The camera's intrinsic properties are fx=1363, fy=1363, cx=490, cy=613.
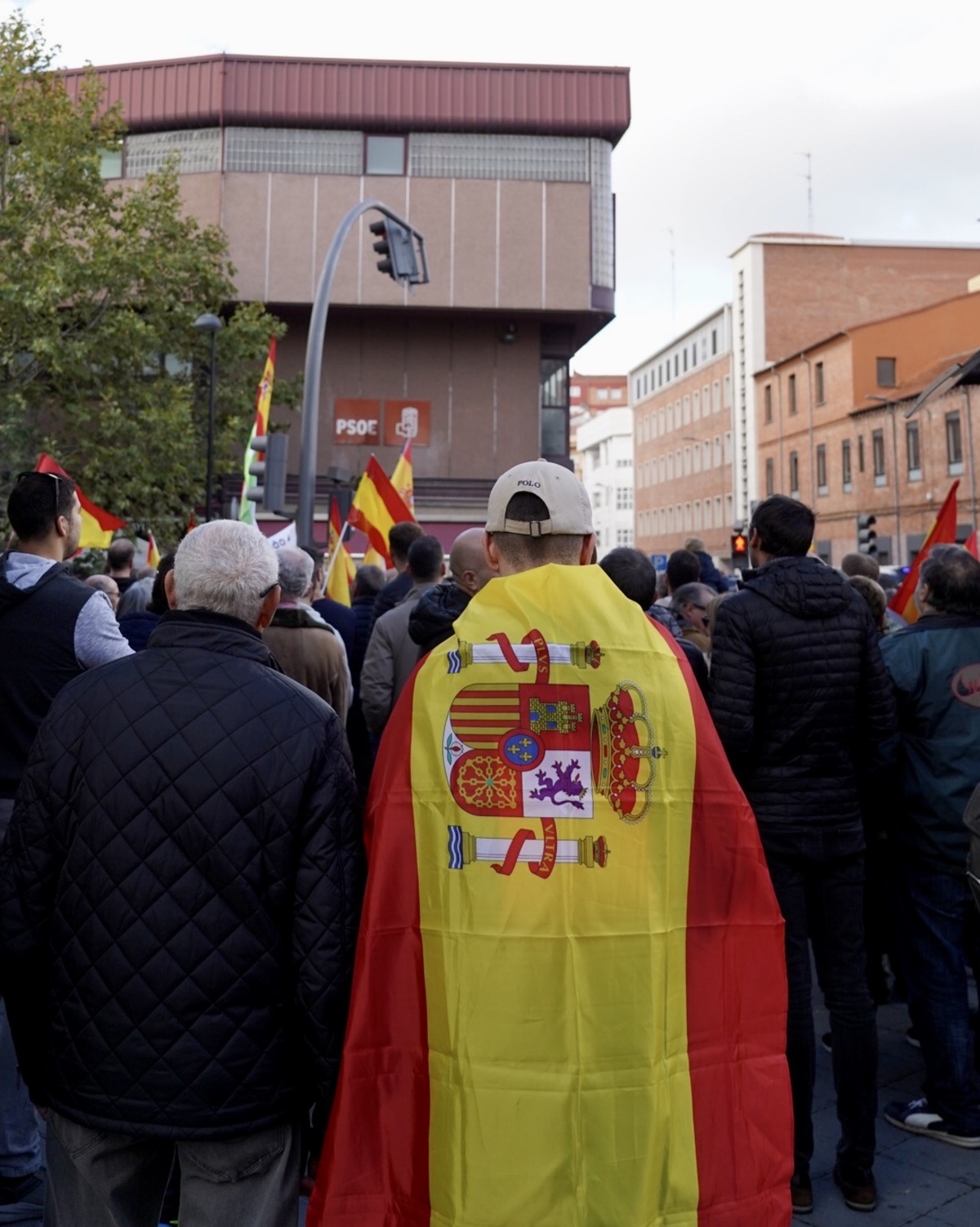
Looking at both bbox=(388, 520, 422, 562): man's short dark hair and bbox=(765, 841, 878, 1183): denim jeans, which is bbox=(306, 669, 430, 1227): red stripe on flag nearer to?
bbox=(765, 841, 878, 1183): denim jeans

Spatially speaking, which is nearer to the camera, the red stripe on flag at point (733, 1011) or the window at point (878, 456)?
the red stripe on flag at point (733, 1011)

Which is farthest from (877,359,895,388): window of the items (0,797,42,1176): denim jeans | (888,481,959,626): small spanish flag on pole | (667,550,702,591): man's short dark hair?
(0,797,42,1176): denim jeans

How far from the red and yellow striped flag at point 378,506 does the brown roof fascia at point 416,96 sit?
25.2 meters

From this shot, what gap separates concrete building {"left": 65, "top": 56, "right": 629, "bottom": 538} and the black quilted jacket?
105 ft

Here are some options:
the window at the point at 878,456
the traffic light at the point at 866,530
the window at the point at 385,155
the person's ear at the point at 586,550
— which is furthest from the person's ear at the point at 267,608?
the window at the point at 878,456

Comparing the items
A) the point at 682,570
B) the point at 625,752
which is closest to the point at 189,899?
the point at 625,752

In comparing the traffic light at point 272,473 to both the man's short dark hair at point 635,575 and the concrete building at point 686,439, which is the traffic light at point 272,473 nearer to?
the man's short dark hair at point 635,575

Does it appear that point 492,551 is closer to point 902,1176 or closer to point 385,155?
point 902,1176

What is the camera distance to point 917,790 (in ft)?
16.4

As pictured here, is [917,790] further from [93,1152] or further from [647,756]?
[93,1152]

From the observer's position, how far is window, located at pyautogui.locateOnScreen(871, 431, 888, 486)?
56125 mm

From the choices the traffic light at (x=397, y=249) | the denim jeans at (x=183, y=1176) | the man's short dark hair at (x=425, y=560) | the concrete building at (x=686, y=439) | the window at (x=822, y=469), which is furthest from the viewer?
the concrete building at (x=686, y=439)

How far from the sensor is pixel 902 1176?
15.0ft

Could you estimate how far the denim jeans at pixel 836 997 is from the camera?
436cm
